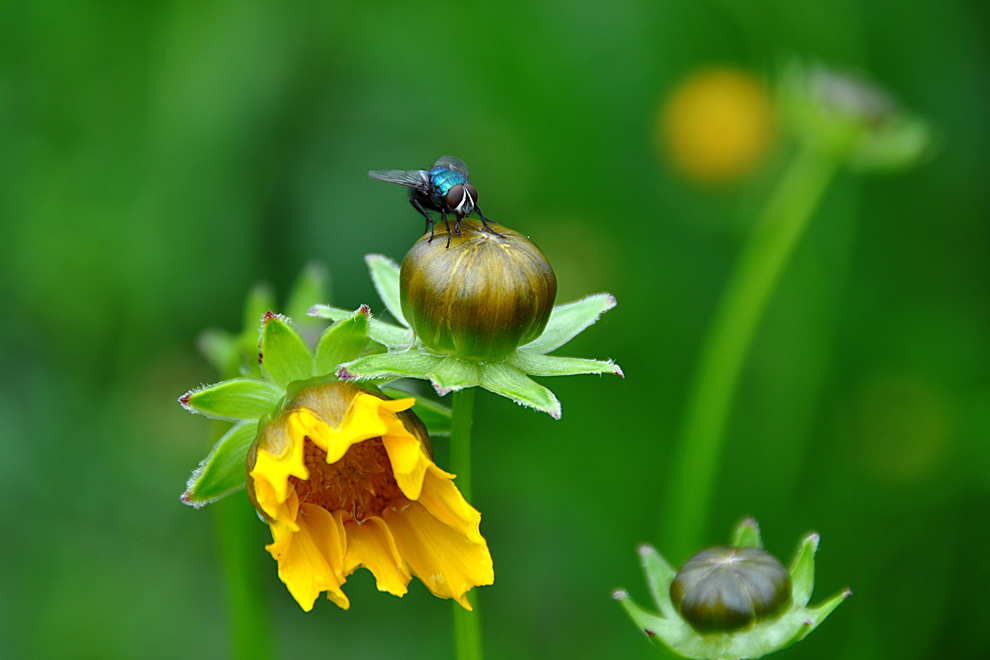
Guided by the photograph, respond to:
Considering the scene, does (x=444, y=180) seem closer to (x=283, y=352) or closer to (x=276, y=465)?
(x=283, y=352)

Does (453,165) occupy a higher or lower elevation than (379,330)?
higher

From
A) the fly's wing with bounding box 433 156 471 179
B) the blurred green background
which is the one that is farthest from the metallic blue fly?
the blurred green background

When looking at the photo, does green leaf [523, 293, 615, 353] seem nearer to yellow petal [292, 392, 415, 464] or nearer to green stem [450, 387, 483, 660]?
green stem [450, 387, 483, 660]

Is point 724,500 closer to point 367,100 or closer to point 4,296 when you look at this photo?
point 367,100

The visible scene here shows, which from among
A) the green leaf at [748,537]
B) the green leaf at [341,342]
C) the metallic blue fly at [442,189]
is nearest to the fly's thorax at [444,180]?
the metallic blue fly at [442,189]

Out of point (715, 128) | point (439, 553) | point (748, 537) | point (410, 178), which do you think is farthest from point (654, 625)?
point (715, 128)

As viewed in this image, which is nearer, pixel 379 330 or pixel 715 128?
pixel 379 330
